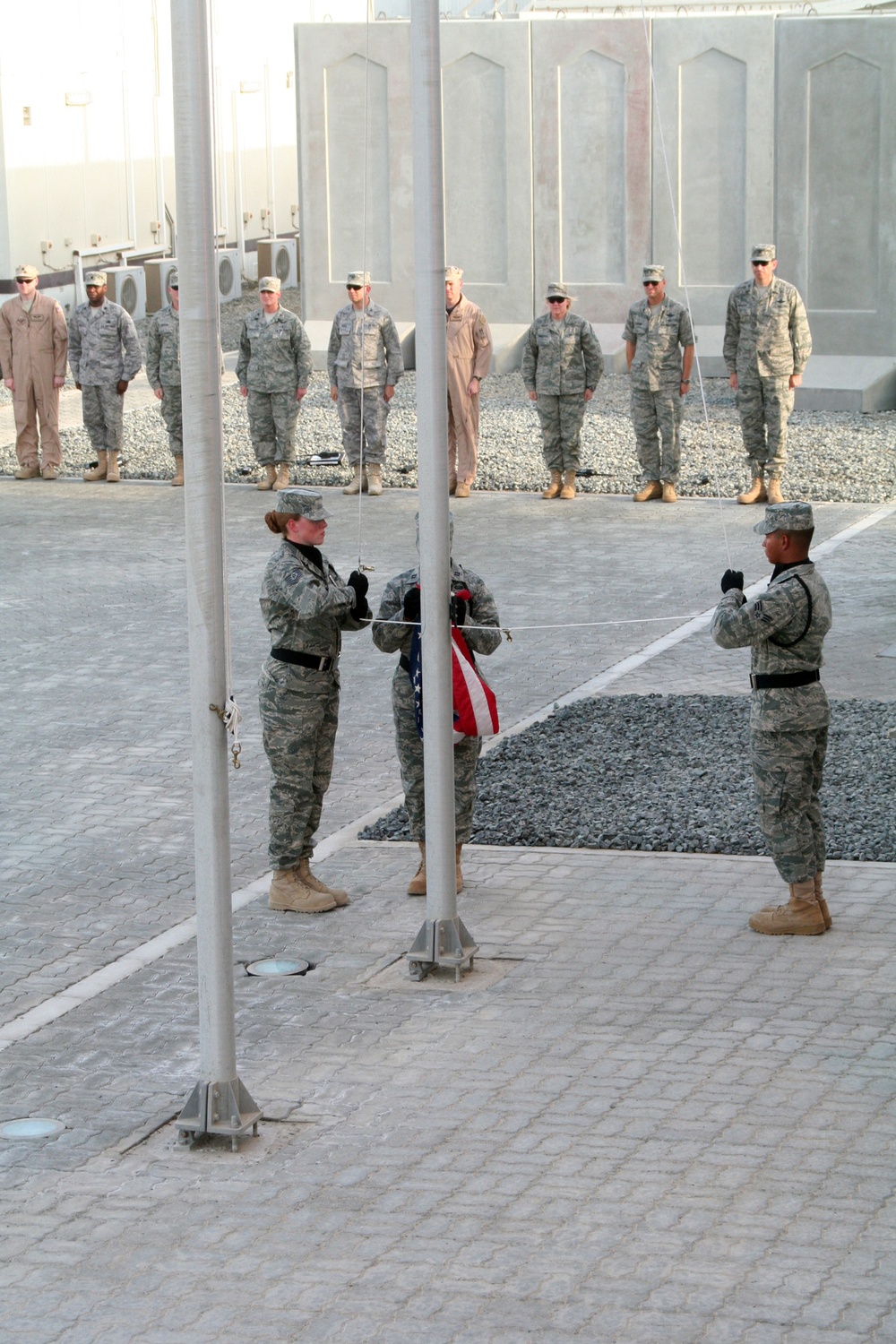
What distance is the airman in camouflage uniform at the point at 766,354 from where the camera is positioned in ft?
55.9

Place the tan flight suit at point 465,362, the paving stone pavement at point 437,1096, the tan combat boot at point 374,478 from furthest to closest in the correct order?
1. the tan combat boot at point 374,478
2. the tan flight suit at point 465,362
3. the paving stone pavement at point 437,1096

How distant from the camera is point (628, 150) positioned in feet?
83.5

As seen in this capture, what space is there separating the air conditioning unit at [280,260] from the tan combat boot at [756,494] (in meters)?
19.0

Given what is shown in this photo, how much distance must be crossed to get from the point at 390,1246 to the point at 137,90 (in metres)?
28.5

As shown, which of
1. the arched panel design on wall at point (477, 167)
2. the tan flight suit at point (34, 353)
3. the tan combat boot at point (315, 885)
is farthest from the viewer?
the arched panel design on wall at point (477, 167)

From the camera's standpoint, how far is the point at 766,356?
56.1ft

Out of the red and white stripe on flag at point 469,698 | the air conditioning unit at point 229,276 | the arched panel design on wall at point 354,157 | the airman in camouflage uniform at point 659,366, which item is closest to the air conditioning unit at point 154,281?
the air conditioning unit at point 229,276

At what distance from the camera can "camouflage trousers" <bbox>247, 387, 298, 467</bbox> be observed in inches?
715

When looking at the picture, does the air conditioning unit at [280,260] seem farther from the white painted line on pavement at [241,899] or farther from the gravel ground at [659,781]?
the gravel ground at [659,781]

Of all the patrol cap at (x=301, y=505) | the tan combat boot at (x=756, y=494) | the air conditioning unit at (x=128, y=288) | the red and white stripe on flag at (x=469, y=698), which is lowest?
the red and white stripe on flag at (x=469, y=698)

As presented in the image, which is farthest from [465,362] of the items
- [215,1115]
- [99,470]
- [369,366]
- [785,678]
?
[215,1115]

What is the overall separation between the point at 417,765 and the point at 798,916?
1.75 m

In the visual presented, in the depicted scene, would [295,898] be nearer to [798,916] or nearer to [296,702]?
[296,702]

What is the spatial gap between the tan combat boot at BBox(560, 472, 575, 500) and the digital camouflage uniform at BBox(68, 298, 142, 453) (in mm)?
4302
